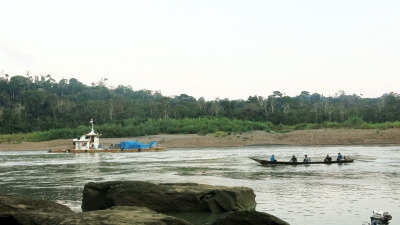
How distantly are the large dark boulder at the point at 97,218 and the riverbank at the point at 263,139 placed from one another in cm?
6351

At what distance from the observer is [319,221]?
16.5 meters

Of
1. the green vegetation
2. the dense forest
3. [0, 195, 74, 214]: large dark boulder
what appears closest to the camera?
[0, 195, 74, 214]: large dark boulder

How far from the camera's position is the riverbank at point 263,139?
236 feet

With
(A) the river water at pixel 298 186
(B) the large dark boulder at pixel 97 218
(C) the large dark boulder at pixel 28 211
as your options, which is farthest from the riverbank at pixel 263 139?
(B) the large dark boulder at pixel 97 218

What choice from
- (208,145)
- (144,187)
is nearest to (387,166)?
(144,187)

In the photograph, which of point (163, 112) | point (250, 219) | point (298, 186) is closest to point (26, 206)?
point (250, 219)

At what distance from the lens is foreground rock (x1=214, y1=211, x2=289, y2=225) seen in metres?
11.9

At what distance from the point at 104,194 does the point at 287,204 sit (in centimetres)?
766

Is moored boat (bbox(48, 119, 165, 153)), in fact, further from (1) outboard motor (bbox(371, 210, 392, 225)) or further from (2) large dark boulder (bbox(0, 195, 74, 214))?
(1) outboard motor (bbox(371, 210, 392, 225))

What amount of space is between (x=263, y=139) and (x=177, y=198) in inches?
2410

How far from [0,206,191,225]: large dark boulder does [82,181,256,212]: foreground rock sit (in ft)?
14.4

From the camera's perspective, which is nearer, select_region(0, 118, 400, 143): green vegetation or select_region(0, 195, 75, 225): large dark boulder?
select_region(0, 195, 75, 225): large dark boulder

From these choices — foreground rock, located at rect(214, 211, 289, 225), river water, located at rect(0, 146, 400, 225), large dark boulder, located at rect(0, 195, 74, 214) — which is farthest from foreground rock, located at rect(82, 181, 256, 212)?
foreground rock, located at rect(214, 211, 289, 225)

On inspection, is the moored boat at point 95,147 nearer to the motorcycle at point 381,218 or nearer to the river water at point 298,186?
the river water at point 298,186
